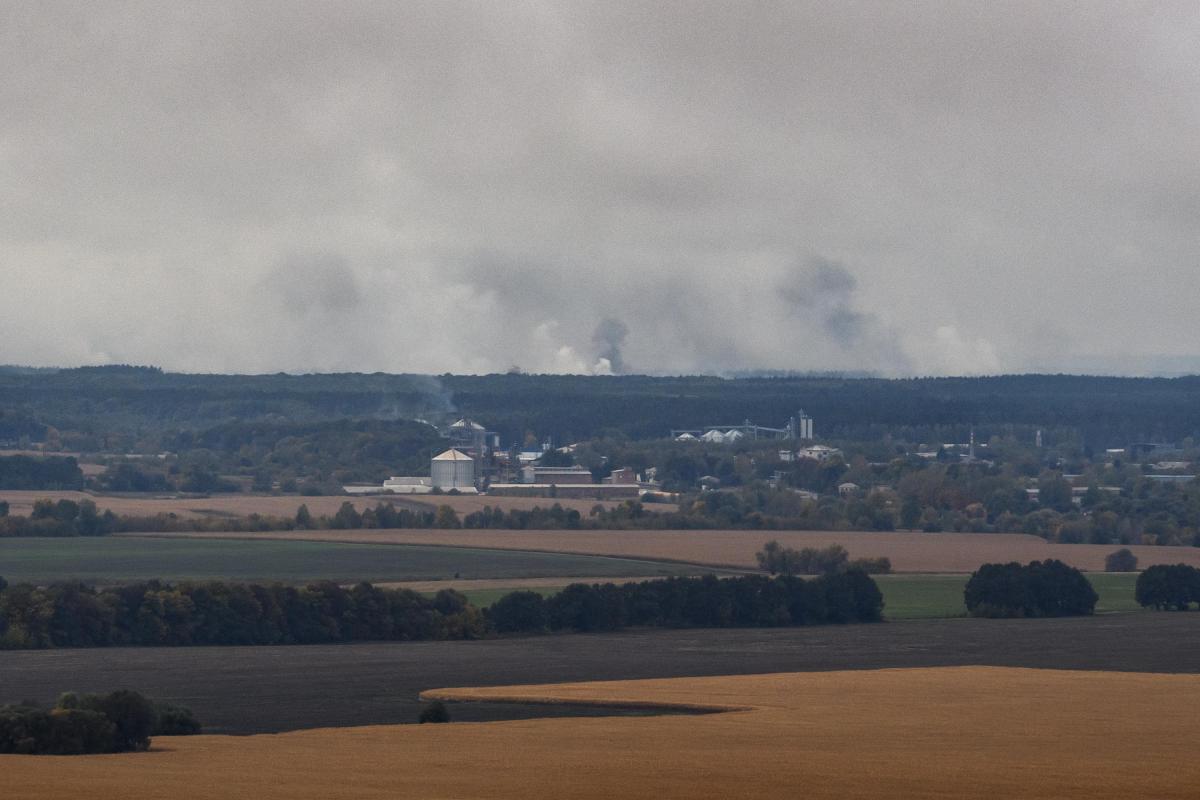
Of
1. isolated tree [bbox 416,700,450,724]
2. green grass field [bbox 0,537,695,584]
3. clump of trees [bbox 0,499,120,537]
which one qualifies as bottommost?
isolated tree [bbox 416,700,450,724]

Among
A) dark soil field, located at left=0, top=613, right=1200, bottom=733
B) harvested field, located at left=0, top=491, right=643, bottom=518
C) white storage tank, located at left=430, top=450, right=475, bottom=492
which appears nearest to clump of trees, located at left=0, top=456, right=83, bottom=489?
harvested field, located at left=0, top=491, right=643, bottom=518

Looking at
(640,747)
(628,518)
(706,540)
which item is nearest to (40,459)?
(628,518)

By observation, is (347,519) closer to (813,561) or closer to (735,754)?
(813,561)

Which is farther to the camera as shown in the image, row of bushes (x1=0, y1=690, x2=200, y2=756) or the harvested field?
the harvested field

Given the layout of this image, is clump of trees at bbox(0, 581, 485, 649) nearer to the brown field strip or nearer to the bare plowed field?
the brown field strip

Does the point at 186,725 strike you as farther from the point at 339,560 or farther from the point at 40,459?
the point at 40,459

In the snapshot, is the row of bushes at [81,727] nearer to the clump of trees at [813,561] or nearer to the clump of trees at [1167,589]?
the clump of trees at [1167,589]

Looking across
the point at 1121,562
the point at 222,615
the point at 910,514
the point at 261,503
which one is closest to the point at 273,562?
the point at 222,615
